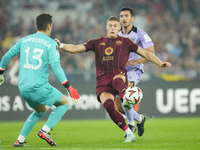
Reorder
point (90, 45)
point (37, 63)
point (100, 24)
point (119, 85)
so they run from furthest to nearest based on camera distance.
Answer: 1. point (100, 24)
2. point (90, 45)
3. point (119, 85)
4. point (37, 63)

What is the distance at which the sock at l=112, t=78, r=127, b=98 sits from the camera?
569 cm

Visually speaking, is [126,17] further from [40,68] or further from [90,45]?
[40,68]

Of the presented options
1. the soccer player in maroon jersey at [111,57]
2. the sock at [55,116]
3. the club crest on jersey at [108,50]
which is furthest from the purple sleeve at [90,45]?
the sock at [55,116]

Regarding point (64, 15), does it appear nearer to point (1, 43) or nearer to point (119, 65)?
point (1, 43)

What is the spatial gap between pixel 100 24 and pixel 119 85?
39.2 ft

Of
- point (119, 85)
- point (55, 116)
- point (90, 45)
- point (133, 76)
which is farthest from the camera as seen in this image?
point (133, 76)

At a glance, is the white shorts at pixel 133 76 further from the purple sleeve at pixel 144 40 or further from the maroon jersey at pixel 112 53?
the maroon jersey at pixel 112 53

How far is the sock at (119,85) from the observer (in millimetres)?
5686

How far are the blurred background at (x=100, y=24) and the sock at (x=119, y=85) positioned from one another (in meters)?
8.69

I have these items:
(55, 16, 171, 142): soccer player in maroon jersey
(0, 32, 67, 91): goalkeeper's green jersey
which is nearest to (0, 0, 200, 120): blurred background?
(55, 16, 171, 142): soccer player in maroon jersey

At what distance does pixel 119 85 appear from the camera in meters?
5.80

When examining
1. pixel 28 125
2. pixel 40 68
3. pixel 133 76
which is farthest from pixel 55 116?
pixel 133 76

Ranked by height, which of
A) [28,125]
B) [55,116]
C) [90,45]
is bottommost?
[28,125]

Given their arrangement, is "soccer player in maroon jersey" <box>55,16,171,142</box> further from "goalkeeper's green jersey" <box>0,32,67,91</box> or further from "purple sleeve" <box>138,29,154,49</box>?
"purple sleeve" <box>138,29,154,49</box>
